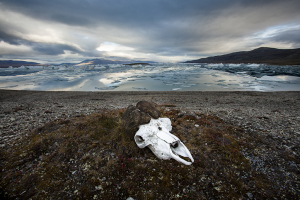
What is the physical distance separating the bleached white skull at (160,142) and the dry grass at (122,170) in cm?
32

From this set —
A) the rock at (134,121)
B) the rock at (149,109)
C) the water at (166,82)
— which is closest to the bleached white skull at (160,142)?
the rock at (134,121)

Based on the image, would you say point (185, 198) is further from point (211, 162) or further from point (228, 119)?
point (228, 119)

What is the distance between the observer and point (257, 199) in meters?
3.27

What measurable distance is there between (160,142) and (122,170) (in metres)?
1.65

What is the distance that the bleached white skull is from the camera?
448 cm

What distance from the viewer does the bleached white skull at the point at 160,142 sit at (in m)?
4.48

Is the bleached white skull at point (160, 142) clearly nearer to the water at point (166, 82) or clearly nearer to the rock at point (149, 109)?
the rock at point (149, 109)

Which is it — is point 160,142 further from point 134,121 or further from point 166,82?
point 166,82

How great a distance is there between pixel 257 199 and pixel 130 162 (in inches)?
152

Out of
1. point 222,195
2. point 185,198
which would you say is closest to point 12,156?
point 185,198

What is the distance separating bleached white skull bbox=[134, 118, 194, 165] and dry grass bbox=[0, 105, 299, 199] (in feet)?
1.05

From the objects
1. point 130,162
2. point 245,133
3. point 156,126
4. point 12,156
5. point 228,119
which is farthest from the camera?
point 228,119

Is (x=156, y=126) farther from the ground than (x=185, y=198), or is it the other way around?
(x=156, y=126)

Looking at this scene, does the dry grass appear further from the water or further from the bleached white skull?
the water
